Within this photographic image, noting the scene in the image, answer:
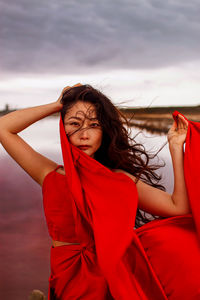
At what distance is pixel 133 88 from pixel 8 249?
1.21m

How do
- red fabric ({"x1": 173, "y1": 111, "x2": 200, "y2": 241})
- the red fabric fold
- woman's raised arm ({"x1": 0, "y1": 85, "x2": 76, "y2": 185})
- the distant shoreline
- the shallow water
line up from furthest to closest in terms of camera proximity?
the shallow water < the distant shoreline < woman's raised arm ({"x1": 0, "y1": 85, "x2": 76, "y2": 185}) < red fabric ({"x1": 173, "y1": 111, "x2": 200, "y2": 241}) < the red fabric fold

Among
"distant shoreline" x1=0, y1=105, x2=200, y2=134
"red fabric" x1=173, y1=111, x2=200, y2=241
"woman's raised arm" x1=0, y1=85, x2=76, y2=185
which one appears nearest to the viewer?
"red fabric" x1=173, y1=111, x2=200, y2=241

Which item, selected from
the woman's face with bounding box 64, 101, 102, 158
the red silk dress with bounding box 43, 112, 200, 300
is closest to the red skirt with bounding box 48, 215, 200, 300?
the red silk dress with bounding box 43, 112, 200, 300

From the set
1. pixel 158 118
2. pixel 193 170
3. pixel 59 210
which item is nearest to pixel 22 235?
pixel 59 210

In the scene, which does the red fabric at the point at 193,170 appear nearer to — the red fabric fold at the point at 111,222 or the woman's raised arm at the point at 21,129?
the red fabric fold at the point at 111,222

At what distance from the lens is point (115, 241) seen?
1249 mm

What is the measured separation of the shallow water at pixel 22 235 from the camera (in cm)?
226

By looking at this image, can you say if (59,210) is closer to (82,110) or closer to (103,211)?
(103,211)

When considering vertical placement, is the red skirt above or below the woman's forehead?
below

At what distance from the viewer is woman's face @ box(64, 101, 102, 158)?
1.43 m

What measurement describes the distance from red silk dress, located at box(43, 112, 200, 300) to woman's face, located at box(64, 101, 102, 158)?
4cm

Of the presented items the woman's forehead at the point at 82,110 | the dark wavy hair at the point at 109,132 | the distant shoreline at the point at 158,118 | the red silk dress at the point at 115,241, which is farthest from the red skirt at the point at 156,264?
the distant shoreline at the point at 158,118

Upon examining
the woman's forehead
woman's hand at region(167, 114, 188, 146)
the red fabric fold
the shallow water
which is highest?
the woman's forehead

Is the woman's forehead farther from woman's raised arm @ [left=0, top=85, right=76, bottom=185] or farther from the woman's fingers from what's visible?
the woman's fingers
